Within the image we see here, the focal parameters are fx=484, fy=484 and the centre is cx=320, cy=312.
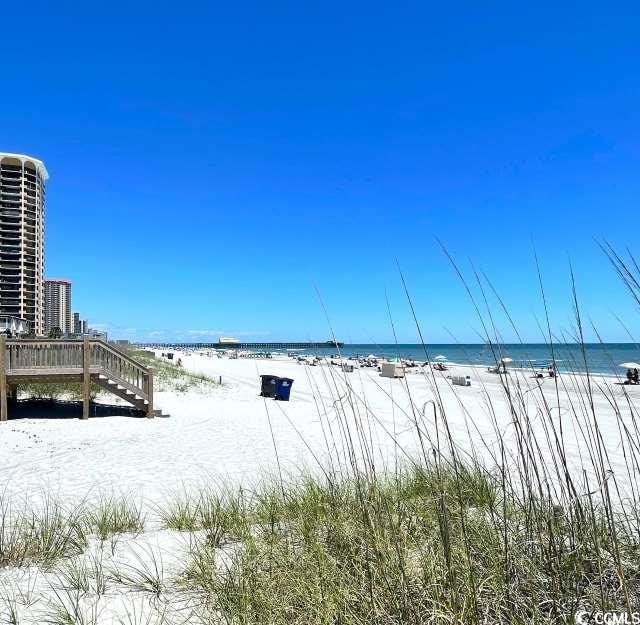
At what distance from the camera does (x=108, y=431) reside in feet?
37.8

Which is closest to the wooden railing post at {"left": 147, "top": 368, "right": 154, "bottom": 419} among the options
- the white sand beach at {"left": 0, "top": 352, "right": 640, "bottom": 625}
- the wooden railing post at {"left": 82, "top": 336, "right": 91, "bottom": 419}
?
the white sand beach at {"left": 0, "top": 352, "right": 640, "bottom": 625}

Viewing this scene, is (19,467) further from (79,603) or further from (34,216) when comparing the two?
(34,216)

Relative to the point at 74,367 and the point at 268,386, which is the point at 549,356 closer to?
the point at 74,367

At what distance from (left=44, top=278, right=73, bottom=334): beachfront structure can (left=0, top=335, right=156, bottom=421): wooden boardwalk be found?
10920 centimetres

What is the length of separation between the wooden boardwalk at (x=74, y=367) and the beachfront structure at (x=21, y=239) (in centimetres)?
7413

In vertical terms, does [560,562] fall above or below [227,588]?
above

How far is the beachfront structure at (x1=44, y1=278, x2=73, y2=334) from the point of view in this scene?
112812 millimetres

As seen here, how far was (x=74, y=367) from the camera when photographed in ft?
42.4

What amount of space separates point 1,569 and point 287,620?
2308mm

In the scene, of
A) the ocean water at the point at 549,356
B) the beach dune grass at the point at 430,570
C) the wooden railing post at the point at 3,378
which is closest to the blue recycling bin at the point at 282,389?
the ocean water at the point at 549,356

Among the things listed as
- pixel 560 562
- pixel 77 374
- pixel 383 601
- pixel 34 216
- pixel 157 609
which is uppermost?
pixel 34 216

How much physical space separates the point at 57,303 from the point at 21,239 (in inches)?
1653

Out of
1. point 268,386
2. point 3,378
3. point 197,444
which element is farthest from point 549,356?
point 3,378

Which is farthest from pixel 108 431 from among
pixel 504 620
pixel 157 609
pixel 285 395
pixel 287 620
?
pixel 504 620
